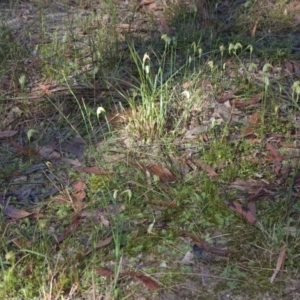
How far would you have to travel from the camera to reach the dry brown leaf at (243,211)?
9.39 feet

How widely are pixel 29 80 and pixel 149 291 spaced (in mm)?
2012

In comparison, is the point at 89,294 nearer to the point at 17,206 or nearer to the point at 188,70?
the point at 17,206

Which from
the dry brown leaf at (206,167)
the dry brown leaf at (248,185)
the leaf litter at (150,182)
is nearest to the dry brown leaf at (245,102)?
the leaf litter at (150,182)

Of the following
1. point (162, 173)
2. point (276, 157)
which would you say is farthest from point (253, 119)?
point (162, 173)

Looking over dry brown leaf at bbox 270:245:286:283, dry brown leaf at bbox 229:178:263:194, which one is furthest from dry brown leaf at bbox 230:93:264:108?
dry brown leaf at bbox 270:245:286:283

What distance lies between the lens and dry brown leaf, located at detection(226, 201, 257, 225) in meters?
2.86

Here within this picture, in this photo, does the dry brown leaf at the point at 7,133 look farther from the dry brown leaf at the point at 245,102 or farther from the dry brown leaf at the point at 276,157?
the dry brown leaf at the point at 276,157

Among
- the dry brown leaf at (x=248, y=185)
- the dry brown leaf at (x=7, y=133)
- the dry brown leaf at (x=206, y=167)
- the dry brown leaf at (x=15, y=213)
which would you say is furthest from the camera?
the dry brown leaf at (x=7, y=133)

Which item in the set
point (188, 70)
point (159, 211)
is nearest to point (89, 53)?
point (188, 70)

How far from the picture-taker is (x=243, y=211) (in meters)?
2.90

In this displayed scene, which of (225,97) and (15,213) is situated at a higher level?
(225,97)

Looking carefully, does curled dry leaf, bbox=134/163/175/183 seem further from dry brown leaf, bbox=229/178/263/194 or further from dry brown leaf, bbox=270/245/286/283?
dry brown leaf, bbox=270/245/286/283

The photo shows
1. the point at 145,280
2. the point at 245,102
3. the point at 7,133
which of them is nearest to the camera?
the point at 145,280

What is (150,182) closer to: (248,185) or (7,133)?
(248,185)
